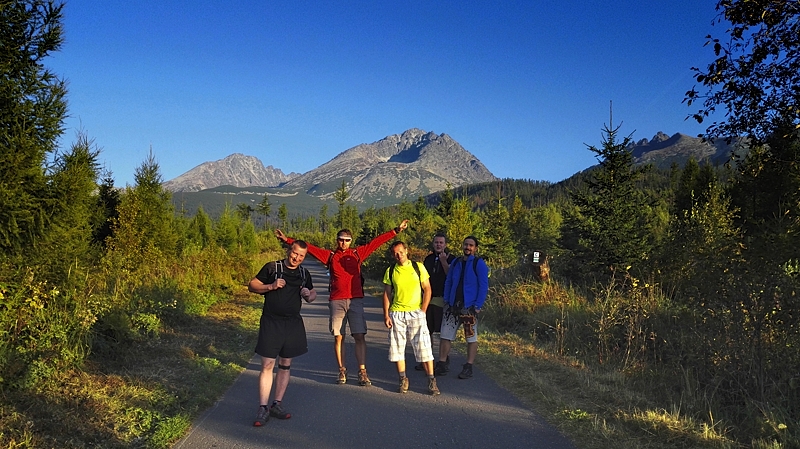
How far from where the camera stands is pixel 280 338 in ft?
16.6

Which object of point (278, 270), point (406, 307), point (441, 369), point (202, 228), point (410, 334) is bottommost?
point (441, 369)

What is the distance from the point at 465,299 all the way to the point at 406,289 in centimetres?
97

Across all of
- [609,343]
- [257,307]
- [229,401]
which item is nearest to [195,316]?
[257,307]

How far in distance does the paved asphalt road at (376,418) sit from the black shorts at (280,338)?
65 cm

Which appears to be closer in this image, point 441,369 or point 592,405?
point 592,405

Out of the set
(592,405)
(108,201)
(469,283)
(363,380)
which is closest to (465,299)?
(469,283)

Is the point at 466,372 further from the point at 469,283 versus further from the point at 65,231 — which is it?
the point at 65,231

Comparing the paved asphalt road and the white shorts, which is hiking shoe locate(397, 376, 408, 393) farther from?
the white shorts

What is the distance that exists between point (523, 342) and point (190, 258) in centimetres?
1240

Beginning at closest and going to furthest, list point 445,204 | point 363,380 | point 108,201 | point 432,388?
point 432,388 < point 363,380 < point 108,201 < point 445,204

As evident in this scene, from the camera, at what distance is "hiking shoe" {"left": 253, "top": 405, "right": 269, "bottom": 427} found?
4.71 metres

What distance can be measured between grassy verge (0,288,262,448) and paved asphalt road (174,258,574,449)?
12.4 inches

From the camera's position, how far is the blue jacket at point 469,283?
679 cm

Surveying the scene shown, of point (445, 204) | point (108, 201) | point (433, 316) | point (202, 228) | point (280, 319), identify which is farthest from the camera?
point (202, 228)
